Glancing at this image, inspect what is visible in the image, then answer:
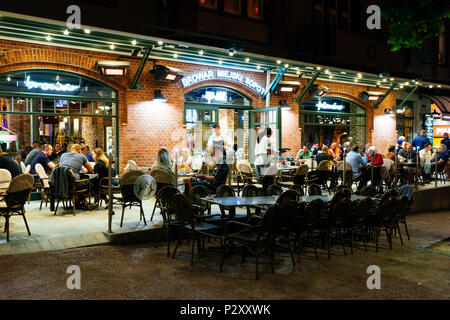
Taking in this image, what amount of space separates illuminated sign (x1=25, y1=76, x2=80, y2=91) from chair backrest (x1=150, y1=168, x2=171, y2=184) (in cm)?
404

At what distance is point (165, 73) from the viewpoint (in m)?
11.5

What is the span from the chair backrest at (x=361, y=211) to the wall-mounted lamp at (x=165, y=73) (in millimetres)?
6409

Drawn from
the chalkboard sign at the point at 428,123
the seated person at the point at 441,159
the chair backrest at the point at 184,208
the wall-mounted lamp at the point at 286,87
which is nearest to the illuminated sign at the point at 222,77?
the wall-mounted lamp at the point at 286,87

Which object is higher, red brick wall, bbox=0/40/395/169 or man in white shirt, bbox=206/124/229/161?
red brick wall, bbox=0/40/395/169

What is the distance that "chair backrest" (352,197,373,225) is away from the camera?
7.26 metres

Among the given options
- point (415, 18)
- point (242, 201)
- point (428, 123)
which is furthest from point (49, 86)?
point (428, 123)

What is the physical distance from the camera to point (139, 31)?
965cm

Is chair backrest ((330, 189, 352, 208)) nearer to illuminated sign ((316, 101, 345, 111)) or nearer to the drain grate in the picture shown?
the drain grate

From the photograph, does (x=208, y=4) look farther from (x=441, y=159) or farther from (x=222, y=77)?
(x=441, y=159)

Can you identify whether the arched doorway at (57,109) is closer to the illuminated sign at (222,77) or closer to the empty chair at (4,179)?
the illuminated sign at (222,77)

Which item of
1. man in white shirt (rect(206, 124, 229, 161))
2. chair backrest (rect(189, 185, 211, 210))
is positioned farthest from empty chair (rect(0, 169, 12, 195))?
man in white shirt (rect(206, 124, 229, 161))

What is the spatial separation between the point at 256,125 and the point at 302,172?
3.72 m

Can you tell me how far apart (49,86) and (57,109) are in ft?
1.92
